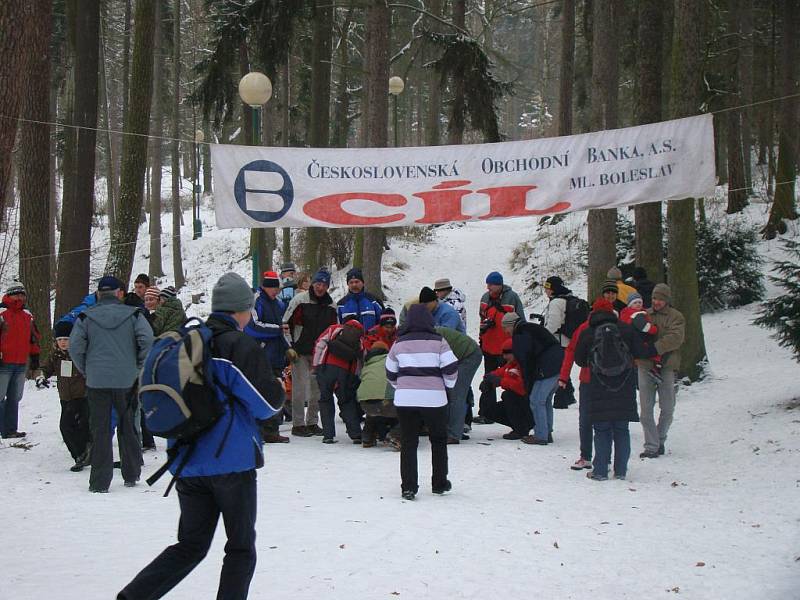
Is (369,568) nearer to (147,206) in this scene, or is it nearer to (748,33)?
(748,33)

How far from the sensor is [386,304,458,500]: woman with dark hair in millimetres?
7719

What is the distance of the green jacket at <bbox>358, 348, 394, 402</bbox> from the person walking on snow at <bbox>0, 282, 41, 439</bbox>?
14.1 ft

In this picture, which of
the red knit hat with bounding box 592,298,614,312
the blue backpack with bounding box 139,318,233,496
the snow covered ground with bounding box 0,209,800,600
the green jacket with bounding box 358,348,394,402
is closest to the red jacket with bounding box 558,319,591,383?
the red knit hat with bounding box 592,298,614,312

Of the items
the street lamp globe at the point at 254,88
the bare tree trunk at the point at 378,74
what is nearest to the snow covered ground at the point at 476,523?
the street lamp globe at the point at 254,88

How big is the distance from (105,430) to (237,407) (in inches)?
159

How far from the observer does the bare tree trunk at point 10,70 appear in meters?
5.79

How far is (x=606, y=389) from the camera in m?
8.58

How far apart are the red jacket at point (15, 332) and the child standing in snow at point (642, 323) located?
7301 mm

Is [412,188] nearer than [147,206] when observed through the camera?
Yes

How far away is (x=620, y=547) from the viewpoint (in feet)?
20.8

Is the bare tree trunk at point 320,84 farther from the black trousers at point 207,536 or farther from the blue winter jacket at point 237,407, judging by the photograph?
the black trousers at point 207,536

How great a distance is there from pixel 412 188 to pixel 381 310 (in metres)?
2.20

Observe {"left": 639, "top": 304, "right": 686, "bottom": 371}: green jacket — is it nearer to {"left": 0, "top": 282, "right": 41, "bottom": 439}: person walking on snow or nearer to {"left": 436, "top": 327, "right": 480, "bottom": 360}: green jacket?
{"left": 436, "top": 327, "right": 480, "bottom": 360}: green jacket

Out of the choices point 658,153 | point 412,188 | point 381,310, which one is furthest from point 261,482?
point 658,153
